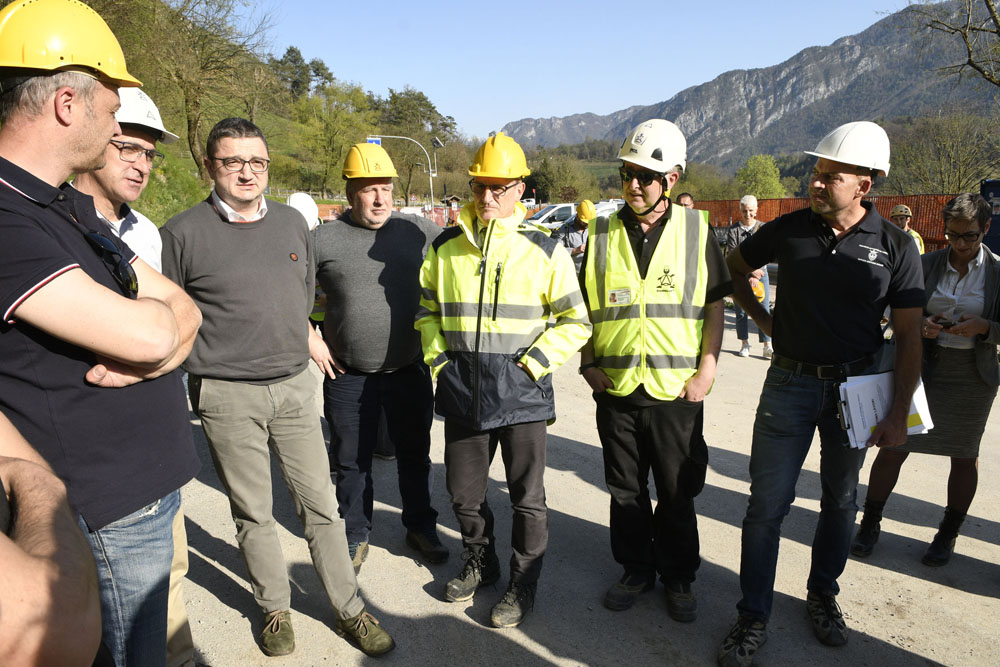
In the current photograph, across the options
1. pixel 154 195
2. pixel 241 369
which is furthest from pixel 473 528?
pixel 154 195

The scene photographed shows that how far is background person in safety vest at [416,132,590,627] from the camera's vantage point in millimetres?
2943

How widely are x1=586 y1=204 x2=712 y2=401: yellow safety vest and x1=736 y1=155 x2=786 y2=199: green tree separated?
7618cm

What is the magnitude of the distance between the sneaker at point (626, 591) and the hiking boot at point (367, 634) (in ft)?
3.63

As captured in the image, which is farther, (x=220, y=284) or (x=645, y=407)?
(x=645, y=407)

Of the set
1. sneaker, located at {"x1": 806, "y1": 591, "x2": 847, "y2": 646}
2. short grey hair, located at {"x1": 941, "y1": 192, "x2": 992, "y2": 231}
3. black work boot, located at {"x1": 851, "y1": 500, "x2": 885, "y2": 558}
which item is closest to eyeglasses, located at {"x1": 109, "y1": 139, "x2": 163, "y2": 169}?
sneaker, located at {"x1": 806, "y1": 591, "x2": 847, "y2": 646}

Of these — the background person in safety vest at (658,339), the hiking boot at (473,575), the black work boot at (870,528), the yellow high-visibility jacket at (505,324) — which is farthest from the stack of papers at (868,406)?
the hiking boot at (473,575)

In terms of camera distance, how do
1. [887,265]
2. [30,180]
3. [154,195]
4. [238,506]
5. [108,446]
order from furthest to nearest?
[154,195], [238,506], [887,265], [108,446], [30,180]

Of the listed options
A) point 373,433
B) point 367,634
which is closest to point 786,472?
point 367,634

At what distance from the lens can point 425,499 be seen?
12.2 ft

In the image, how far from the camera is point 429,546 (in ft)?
12.1

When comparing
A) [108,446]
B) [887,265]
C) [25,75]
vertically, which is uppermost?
[25,75]

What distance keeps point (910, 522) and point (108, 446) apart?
4414 mm

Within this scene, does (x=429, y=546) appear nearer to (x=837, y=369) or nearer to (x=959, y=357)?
(x=837, y=369)

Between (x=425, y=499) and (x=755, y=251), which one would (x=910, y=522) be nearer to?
(x=755, y=251)
